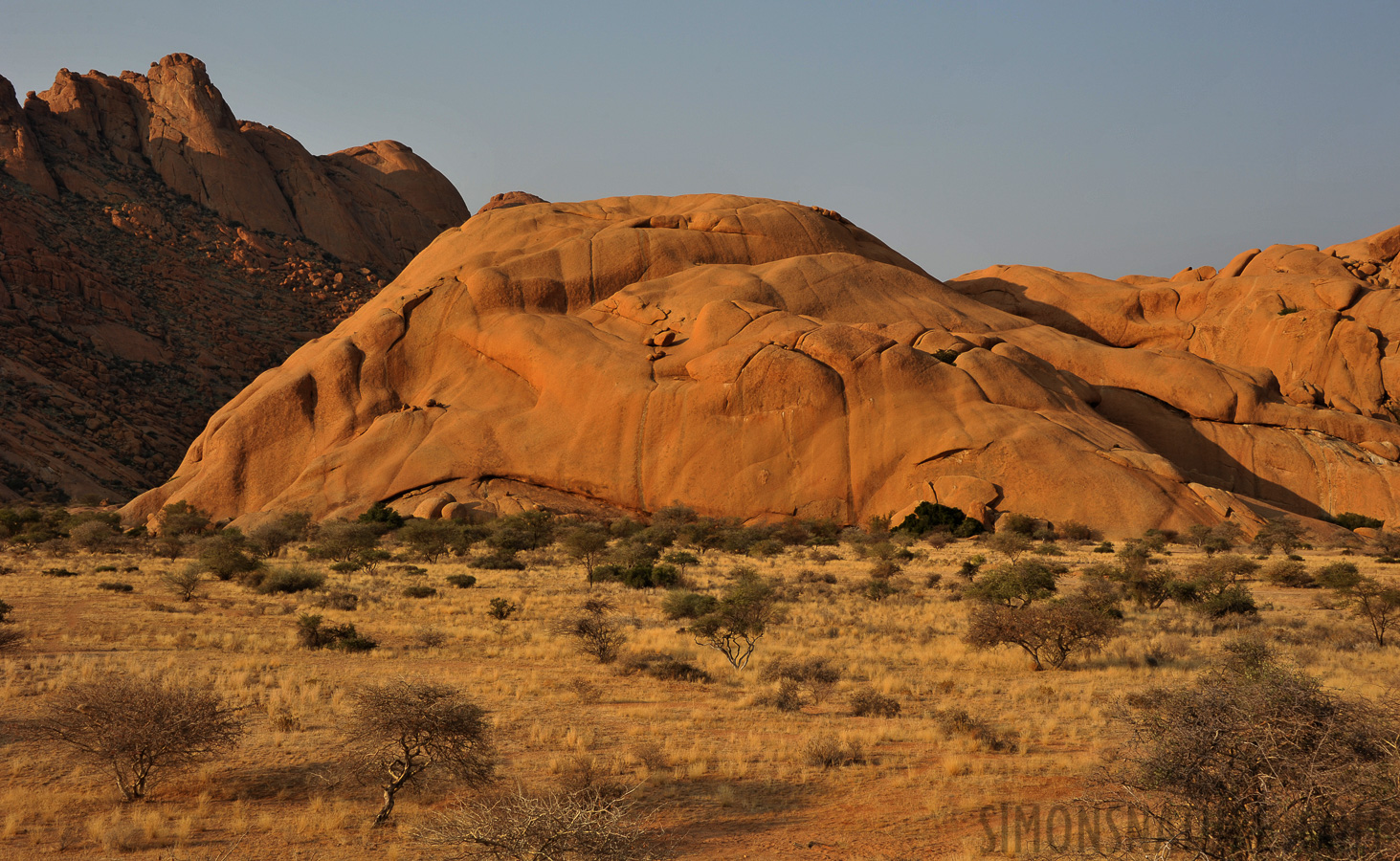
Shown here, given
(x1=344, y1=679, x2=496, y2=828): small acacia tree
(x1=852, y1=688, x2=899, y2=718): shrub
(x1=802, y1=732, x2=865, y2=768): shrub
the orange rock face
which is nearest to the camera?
(x1=344, y1=679, x2=496, y2=828): small acacia tree

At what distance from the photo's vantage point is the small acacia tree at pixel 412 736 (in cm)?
878

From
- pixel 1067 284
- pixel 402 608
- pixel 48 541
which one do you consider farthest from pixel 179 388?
pixel 1067 284

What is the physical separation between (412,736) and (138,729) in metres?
2.58

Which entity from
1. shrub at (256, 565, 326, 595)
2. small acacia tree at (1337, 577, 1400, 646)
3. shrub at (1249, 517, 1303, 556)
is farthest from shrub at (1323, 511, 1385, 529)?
shrub at (256, 565, 326, 595)

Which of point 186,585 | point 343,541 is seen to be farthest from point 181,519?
point 186,585

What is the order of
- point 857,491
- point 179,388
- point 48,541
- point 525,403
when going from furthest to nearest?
point 179,388 < point 525,403 < point 857,491 < point 48,541

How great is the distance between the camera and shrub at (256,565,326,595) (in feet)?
76.3

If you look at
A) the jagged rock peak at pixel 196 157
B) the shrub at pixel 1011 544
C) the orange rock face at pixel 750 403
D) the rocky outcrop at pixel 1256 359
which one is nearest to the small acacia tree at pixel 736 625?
the shrub at pixel 1011 544

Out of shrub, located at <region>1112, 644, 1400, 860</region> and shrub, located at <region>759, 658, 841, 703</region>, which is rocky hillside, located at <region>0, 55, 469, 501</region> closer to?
shrub, located at <region>759, 658, 841, 703</region>

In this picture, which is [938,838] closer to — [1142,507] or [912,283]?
[1142,507]

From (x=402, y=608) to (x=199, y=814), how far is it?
41.9 ft

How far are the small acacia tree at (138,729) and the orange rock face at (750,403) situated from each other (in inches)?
1219

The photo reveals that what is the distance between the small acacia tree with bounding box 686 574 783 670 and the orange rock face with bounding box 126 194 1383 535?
74.0ft

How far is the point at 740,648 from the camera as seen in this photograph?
56.3ft
